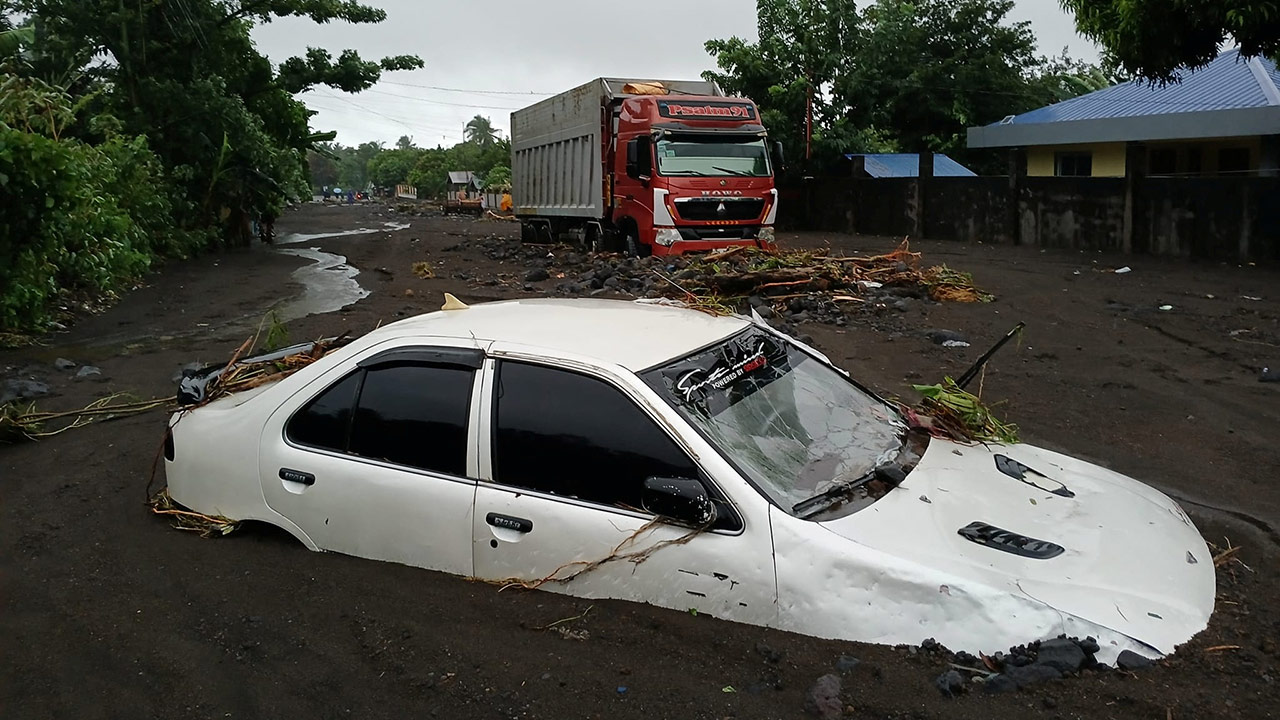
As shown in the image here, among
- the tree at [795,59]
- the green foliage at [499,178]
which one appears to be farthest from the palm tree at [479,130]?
the tree at [795,59]

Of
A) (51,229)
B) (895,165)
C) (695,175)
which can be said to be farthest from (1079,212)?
(51,229)

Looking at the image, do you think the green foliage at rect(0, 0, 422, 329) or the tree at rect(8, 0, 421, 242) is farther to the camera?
the tree at rect(8, 0, 421, 242)

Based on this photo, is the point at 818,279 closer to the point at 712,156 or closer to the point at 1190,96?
the point at 712,156

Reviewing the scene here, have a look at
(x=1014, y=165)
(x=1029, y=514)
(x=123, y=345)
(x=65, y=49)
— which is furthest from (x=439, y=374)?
(x=65, y=49)

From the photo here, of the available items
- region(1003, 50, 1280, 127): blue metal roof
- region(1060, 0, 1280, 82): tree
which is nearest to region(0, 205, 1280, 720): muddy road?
region(1060, 0, 1280, 82): tree

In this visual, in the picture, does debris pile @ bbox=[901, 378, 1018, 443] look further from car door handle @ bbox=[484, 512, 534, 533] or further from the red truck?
the red truck

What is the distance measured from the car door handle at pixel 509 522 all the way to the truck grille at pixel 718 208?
1454 centimetres

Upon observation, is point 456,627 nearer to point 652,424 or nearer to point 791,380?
point 652,424

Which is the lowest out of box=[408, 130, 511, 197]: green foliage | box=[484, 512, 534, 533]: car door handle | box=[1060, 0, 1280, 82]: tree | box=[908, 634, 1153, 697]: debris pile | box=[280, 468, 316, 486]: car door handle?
box=[908, 634, 1153, 697]: debris pile

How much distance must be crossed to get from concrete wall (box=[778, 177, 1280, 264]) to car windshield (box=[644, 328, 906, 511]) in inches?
621

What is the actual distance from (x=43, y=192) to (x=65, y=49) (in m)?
15.8

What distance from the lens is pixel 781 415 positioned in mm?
4094

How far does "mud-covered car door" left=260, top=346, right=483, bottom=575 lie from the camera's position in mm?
4008

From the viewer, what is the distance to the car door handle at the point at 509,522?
3795 millimetres
